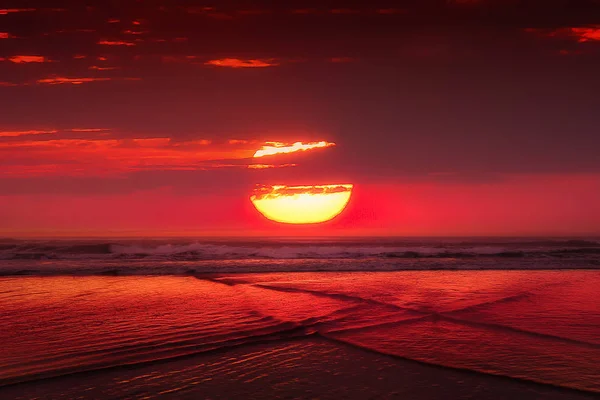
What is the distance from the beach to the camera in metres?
4.68

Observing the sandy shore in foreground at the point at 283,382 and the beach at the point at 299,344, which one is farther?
the beach at the point at 299,344

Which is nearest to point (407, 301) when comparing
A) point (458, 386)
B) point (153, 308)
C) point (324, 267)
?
point (153, 308)

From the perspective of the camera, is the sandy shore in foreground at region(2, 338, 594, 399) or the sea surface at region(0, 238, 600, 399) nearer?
the sandy shore in foreground at region(2, 338, 594, 399)

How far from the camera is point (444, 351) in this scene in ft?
20.0

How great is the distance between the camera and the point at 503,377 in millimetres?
4988

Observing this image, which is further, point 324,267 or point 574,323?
point 324,267

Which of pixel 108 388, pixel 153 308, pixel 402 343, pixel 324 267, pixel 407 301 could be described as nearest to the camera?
pixel 108 388

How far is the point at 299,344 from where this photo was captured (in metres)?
6.47

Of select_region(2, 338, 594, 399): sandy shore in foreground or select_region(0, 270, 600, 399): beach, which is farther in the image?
select_region(0, 270, 600, 399): beach

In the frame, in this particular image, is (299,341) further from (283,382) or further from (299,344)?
(283,382)

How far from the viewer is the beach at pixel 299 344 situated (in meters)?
4.68

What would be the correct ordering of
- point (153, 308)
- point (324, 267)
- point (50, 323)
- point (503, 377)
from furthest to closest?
1. point (324, 267)
2. point (153, 308)
3. point (50, 323)
4. point (503, 377)

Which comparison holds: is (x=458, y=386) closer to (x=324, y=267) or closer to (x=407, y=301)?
(x=407, y=301)

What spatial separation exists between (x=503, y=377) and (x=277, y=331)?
321cm
